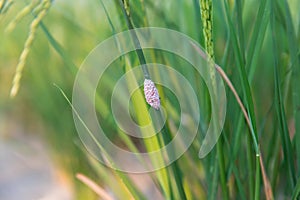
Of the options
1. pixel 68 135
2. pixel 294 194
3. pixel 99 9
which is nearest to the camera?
pixel 294 194

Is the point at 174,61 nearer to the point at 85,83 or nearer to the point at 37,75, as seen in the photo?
the point at 85,83

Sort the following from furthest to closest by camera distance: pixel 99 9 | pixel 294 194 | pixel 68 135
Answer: pixel 99 9
pixel 68 135
pixel 294 194

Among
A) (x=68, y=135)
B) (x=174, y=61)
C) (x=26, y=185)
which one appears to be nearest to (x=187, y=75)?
(x=174, y=61)

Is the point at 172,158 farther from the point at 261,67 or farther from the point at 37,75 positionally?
the point at 37,75

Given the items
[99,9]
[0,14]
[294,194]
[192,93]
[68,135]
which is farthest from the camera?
[99,9]

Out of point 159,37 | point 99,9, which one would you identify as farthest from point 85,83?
point 99,9

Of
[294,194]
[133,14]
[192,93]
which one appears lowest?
[294,194]

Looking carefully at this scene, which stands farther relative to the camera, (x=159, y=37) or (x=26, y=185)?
(x=26, y=185)

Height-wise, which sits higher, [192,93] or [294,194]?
[192,93]

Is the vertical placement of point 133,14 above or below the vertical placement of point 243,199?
above
